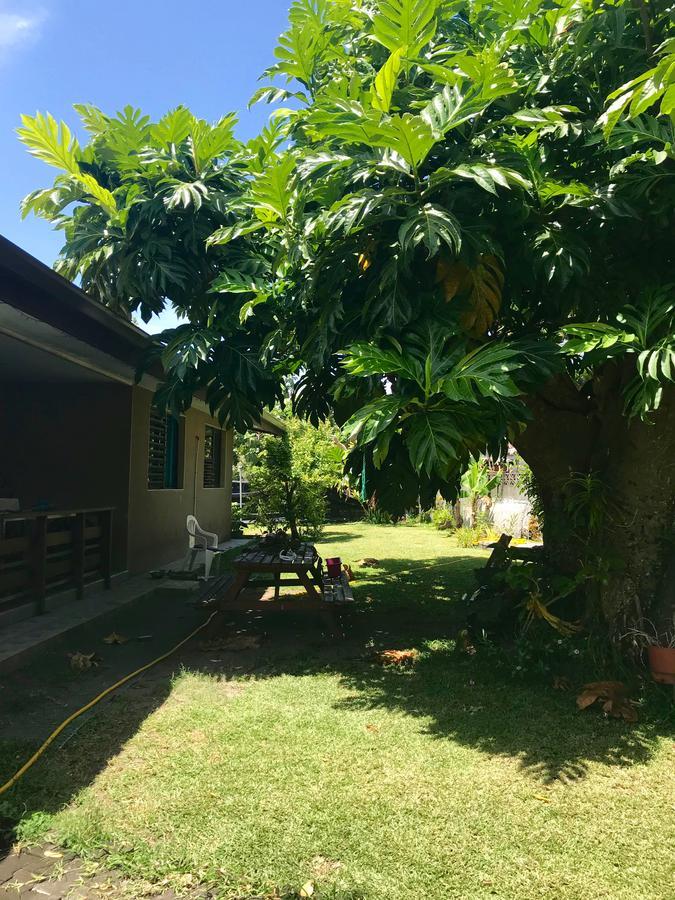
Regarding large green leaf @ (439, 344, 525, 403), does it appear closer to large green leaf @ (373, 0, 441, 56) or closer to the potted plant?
large green leaf @ (373, 0, 441, 56)

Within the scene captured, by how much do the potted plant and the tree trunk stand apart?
0.22 ft

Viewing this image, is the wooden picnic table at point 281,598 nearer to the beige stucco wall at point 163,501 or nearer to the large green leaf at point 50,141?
the beige stucco wall at point 163,501

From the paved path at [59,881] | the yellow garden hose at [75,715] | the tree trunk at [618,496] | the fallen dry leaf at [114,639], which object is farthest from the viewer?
the fallen dry leaf at [114,639]

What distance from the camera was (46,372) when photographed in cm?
795

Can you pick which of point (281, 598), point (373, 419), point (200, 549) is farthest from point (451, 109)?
point (200, 549)

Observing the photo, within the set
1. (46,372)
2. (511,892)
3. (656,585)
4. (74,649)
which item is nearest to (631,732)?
(656,585)

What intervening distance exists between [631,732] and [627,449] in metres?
2.07

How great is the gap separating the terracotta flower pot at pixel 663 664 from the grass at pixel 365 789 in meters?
0.41

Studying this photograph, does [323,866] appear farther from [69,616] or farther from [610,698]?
[69,616]

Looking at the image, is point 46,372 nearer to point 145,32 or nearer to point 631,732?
point 145,32

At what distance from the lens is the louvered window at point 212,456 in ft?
42.8

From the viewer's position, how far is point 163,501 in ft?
32.6

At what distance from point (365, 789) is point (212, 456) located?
36.4 feet

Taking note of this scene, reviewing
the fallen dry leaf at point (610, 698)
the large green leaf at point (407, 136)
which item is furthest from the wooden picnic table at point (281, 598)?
the large green leaf at point (407, 136)
